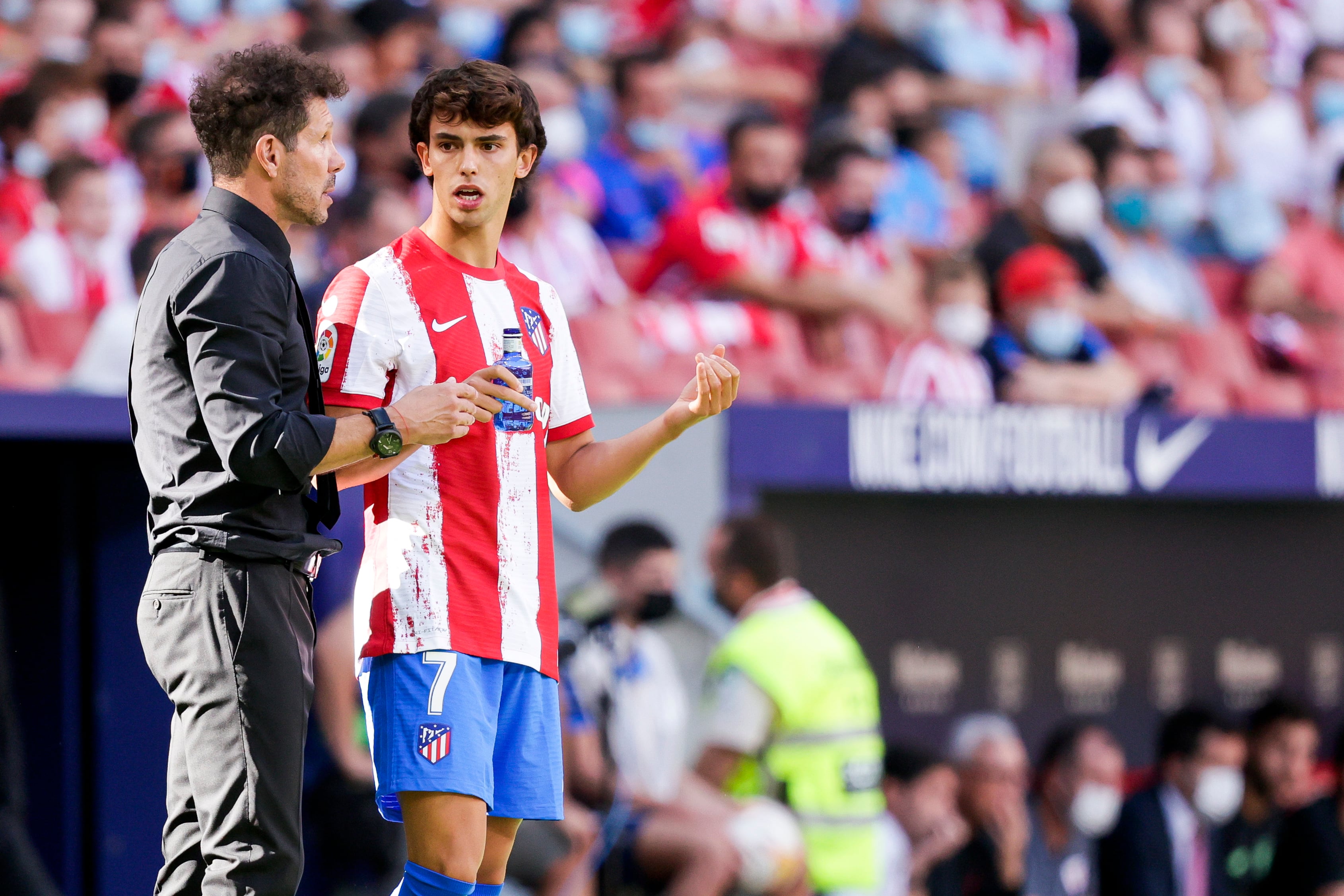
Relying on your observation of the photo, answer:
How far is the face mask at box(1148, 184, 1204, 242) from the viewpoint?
9.48 m

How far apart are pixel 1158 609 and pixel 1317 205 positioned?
3.98 m

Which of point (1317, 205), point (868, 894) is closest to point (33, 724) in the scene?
point (868, 894)

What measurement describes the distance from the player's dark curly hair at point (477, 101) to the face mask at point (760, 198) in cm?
480

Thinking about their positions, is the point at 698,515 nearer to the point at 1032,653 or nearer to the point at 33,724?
the point at 1032,653

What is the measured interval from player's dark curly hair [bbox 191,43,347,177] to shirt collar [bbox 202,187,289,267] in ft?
0.14

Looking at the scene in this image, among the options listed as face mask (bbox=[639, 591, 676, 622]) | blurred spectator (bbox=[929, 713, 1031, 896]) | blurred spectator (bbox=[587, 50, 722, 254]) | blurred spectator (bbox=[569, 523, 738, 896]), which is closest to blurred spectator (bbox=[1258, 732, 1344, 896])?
blurred spectator (bbox=[929, 713, 1031, 896])

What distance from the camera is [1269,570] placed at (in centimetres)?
749

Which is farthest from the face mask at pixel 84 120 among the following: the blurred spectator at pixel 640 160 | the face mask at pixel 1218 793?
the face mask at pixel 1218 793

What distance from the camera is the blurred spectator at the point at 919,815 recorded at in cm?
669

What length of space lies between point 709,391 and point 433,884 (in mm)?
967

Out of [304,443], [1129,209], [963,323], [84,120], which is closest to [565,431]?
[304,443]

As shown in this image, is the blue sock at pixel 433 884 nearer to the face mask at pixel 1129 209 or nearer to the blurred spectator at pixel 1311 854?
the blurred spectator at pixel 1311 854

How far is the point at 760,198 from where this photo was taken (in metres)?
7.81

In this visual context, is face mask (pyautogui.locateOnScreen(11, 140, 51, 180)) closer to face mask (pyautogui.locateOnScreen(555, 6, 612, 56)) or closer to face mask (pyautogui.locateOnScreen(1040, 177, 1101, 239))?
face mask (pyautogui.locateOnScreen(555, 6, 612, 56))
